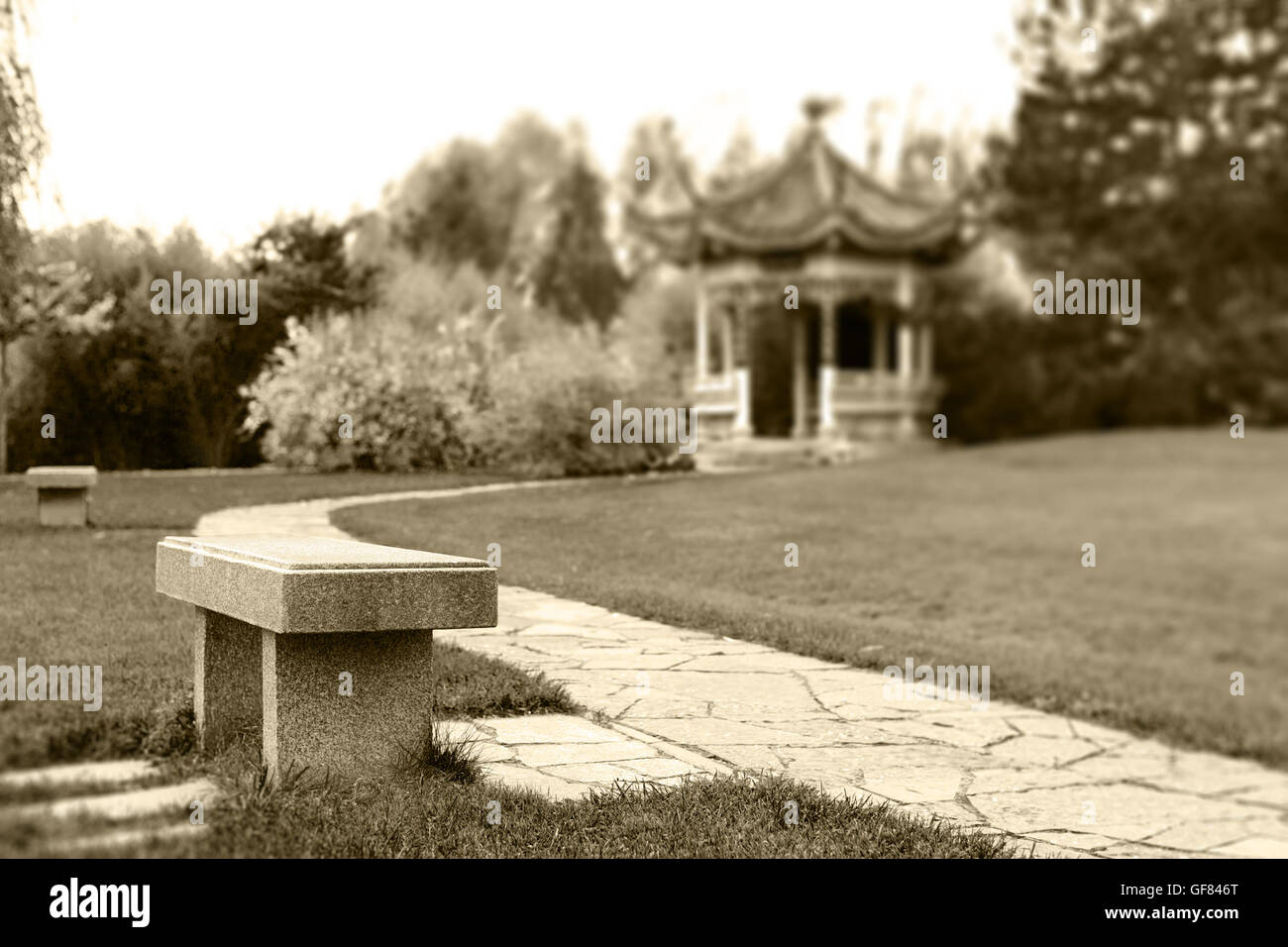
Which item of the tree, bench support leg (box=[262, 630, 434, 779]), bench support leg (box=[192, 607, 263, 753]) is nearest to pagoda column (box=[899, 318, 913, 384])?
bench support leg (box=[262, 630, 434, 779])

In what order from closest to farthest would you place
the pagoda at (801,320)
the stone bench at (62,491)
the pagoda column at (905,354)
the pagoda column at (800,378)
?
the stone bench at (62,491)
the pagoda at (801,320)
the pagoda column at (800,378)
the pagoda column at (905,354)

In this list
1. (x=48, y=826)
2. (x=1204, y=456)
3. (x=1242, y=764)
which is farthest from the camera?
(x=1204, y=456)

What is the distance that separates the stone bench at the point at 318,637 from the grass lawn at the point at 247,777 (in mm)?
89

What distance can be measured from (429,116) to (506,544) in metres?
1.24

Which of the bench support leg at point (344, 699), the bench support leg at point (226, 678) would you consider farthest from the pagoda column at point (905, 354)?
the bench support leg at point (226, 678)

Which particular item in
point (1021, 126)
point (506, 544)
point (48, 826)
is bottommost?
point (48, 826)

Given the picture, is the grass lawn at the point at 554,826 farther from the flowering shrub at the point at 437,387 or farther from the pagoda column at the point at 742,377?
the pagoda column at the point at 742,377

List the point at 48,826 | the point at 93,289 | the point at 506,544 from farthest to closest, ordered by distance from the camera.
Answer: the point at 506,544
the point at 93,289
the point at 48,826

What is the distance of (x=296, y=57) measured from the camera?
3354 millimetres

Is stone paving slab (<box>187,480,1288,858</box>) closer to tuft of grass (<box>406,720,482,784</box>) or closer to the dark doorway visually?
tuft of grass (<box>406,720,482,784</box>)

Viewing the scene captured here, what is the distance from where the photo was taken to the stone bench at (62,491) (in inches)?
114

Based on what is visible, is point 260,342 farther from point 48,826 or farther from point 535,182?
point 535,182
